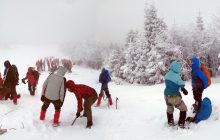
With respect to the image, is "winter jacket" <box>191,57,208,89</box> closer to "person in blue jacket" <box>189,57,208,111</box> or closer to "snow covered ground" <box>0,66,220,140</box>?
"person in blue jacket" <box>189,57,208,111</box>

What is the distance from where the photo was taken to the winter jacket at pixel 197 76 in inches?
362

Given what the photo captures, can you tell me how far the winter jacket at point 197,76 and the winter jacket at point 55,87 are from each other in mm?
4188

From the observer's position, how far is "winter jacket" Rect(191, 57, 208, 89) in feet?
30.2

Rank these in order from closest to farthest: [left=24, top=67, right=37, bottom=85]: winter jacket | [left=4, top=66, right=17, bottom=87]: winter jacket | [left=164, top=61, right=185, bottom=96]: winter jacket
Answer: [left=164, top=61, right=185, bottom=96]: winter jacket < [left=4, top=66, right=17, bottom=87]: winter jacket < [left=24, top=67, right=37, bottom=85]: winter jacket

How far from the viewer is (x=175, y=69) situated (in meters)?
9.05

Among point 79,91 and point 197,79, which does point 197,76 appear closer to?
point 197,79

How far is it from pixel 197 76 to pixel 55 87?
4518 millimetres

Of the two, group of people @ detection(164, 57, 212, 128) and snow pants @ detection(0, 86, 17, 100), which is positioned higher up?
group of people @ detection(164, 57, 212, 128)

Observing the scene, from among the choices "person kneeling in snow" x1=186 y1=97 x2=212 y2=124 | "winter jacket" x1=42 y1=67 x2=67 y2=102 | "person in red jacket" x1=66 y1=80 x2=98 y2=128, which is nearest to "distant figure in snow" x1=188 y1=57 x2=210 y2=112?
"person kneeling in snow" x1=186 y1=97 x2=212 y2=124

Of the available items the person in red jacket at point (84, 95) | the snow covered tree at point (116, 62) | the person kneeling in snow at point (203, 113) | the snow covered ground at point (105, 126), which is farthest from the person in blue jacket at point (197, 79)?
the snow covered tree at point (116, 62)

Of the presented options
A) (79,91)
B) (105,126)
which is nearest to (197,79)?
(105,126)

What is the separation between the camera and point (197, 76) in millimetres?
9328

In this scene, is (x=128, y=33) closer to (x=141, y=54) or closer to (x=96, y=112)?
(x=141, y=54)

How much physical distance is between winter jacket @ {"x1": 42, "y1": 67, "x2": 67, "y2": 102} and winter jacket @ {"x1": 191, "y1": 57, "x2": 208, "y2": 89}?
4.19 metres
